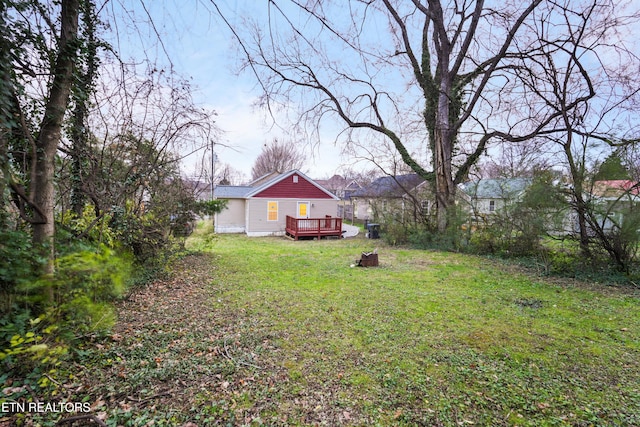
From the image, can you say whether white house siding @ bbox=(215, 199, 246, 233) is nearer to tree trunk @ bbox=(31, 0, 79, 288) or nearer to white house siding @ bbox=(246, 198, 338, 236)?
white house siding @ bbox=(246, 198, 338, 236)

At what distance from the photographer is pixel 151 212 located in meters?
5.83

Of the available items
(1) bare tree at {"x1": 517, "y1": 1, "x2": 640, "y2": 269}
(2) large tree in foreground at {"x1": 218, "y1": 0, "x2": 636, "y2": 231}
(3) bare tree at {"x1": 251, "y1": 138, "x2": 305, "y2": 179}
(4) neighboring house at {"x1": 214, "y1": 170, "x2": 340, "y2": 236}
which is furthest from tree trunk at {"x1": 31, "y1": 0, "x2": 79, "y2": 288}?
(3) bare tree at {"x1": 251, "y1": 138, "x2": 305, "y2": 179}

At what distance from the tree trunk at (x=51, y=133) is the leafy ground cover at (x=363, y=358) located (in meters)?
1.23

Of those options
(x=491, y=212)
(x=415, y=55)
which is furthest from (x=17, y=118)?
(x=415, y=55)

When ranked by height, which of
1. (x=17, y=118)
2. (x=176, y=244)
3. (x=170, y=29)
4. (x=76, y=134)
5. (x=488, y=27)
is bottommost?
(x=176, y=244)

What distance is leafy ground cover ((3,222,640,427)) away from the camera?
2.10m

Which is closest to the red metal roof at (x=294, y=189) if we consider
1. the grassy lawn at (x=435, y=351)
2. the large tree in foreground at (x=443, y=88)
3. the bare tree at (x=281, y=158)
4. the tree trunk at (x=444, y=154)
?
the large tree in foreground at (x=443, y=88)

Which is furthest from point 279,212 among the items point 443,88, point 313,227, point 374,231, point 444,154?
point 443,88

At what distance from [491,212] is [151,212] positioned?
396 inches

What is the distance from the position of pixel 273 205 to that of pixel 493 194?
1125 cm

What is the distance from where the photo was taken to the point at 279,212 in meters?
16.4

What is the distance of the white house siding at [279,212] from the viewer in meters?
15.8

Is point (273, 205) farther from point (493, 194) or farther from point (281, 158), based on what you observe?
point (281, 158)

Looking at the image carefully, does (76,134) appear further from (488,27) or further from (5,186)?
(488,27)
